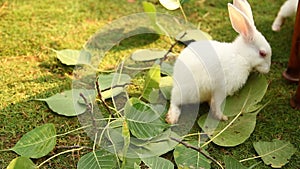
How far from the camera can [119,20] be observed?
2.42 m

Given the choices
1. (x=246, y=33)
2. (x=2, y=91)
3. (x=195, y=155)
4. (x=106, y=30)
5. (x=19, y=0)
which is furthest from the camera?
(x=19, y=0)

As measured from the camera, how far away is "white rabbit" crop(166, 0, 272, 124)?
176 cm

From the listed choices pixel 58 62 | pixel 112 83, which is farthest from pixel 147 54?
pixel 58 62

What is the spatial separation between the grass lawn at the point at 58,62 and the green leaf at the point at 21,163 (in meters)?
0.08

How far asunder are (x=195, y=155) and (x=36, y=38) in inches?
39.7

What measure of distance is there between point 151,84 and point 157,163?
0.36 meters

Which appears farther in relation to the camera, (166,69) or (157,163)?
(166,69)

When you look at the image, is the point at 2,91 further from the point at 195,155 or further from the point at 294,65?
the point at 294,65

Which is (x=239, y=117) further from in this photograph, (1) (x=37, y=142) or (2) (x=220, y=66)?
(1) (x=37, y=142)

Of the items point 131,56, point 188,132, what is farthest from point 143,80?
point 188,132

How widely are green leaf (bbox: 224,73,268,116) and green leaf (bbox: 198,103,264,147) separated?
28mm

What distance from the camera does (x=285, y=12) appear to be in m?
2.26

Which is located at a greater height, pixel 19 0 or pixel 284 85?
pixel 19 0

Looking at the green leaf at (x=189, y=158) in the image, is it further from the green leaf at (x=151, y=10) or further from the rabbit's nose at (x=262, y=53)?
the green leaf at (x=151, y=10)
